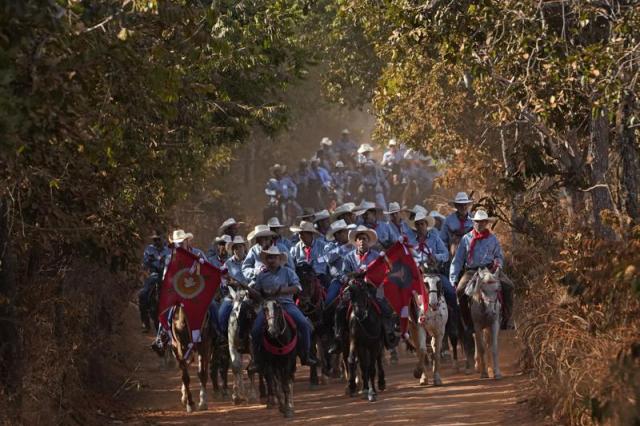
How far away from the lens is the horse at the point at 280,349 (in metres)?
16.2

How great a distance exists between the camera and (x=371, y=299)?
56.7 ft

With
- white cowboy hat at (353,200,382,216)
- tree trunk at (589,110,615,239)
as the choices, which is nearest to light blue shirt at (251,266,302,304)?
tree trunk at (589,110,615,239)

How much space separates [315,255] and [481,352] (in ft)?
11.8

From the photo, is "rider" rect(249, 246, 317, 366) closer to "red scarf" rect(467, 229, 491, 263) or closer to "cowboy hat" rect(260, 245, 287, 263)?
"cowboy hat" rect(260, 245, 287, 263)

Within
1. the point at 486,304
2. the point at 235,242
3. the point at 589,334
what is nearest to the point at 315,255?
the point at 235,242

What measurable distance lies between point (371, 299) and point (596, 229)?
128 inches

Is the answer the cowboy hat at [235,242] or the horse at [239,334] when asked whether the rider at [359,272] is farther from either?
the cowboy hat at [235,242]

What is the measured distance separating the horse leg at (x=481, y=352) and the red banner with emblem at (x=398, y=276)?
1.13 meters

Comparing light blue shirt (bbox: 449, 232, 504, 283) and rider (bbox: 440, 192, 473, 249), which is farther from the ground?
rider (bbox: 440, 192, 473, 249)

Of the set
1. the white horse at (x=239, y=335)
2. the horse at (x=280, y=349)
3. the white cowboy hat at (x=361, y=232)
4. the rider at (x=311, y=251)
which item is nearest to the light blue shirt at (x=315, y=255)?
the rider at (x=311, y=251)

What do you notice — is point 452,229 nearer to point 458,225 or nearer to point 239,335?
point 458,225

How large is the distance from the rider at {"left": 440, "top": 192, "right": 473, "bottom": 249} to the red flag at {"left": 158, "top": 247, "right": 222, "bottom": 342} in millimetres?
4597

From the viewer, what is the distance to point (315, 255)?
21016 millimetres

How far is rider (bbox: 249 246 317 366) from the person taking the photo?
16672 mm
